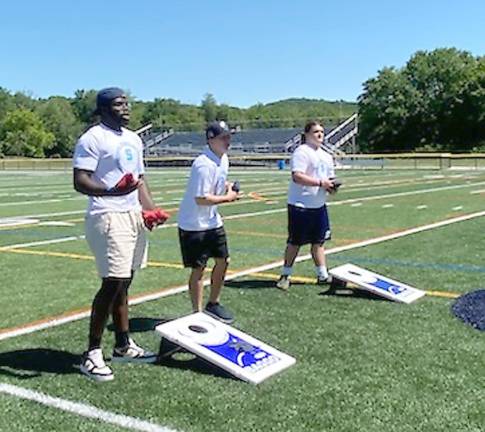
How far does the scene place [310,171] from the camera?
7.97 metres

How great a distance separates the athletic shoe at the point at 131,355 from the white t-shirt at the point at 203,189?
4.17 feet

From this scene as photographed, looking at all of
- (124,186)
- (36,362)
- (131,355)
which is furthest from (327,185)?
(36,362)

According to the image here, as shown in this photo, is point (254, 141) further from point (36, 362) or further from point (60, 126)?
point (36, 362)

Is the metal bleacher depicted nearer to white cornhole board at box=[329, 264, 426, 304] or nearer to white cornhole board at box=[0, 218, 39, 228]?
white cornhole board at box=[0, 218, 39, 228]

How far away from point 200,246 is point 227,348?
4.29ft

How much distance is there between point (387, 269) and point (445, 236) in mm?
3614

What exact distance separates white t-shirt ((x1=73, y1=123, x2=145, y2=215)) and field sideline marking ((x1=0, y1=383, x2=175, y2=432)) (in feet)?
3.88

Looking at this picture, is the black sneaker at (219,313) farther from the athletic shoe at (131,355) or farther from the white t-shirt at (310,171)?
the white t-shirt at (310,171)

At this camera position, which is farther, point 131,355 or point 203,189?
point 203,189

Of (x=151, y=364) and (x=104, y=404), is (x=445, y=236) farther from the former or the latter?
(x=104, y=404)

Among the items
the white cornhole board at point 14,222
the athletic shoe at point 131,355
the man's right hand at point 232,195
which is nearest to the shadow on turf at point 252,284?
the man's right hand at point 232,195

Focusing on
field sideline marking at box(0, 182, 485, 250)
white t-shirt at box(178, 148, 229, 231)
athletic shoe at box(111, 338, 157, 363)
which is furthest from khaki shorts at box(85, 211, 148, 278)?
field sideline marking at box(0, 182, 485, 250)

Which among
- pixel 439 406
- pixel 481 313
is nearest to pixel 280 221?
pixel 481 313

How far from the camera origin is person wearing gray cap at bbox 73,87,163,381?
489 cm
